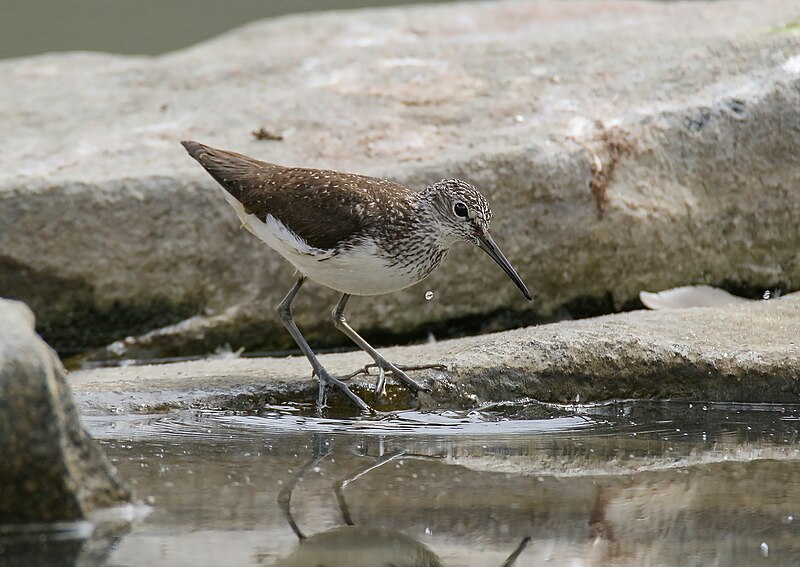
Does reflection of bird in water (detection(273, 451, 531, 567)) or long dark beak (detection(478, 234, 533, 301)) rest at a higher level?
long dark beak (detection(478, 234, 533, 301))

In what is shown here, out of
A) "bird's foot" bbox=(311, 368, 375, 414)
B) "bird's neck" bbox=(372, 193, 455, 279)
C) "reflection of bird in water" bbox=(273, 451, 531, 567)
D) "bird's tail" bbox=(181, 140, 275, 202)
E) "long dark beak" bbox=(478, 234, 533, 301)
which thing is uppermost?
"bird's tail" bbox=(181, 140, 275, 202)

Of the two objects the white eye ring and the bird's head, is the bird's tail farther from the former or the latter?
the white eye ring

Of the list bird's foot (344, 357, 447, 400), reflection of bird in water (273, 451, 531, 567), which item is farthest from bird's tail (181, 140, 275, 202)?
reflection of bird in water (273, 451, 531, 567)

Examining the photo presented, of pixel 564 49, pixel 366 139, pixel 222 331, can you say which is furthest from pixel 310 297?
pixel 564 49

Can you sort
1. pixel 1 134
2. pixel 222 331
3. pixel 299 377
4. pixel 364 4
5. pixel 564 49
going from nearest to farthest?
pixel 299 377 → pixel 222 331 → pixel 1 134 → pixel 564 49 → pixel 364 4

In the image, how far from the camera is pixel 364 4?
2186 centimetres

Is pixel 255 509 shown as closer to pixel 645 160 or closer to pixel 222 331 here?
pixel 222 331

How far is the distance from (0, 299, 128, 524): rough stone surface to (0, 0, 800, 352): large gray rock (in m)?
3.70

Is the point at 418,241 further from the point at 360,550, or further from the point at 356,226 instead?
the point at 360,550

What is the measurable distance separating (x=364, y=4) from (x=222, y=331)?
603 inches

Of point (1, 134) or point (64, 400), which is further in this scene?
point (1, 134)

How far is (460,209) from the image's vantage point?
6496 millimetres

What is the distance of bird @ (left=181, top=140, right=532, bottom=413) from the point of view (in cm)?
624

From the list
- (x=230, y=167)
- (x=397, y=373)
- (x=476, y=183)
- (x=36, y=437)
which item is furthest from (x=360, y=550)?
(x=476, y=183)
